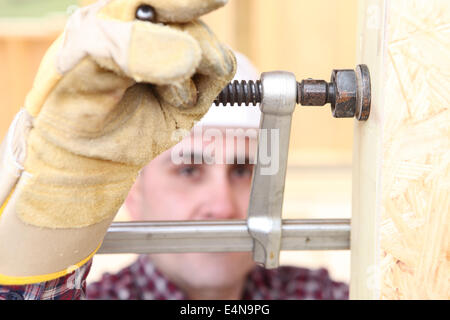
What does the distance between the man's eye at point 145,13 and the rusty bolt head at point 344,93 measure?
195mm

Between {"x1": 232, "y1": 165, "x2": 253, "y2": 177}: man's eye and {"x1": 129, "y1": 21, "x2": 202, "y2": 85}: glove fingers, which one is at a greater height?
{"x1": 129, "y1": 21, "x2": 202, "y2": 85}: glove fingers

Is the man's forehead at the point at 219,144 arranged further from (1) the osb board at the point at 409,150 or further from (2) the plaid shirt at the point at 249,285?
(1) the osb board at the point at 409,150

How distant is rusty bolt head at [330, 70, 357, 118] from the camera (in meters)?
0.44

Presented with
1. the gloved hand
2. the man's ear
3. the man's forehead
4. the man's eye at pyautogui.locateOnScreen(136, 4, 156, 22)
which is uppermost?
the man's eye at pyautogui.locateOnScreen(136, 4, 156, 22)

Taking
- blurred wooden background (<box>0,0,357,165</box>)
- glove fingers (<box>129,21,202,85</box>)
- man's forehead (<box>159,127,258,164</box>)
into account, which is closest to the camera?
glove fingers (<box>129,21,202,85</box>)

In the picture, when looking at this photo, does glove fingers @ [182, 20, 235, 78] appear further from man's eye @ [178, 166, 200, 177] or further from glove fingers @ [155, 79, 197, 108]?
man's eye @ [178, 166, 200, 177]

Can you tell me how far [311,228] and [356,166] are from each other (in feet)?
0.27

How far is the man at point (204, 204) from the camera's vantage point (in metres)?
0.97

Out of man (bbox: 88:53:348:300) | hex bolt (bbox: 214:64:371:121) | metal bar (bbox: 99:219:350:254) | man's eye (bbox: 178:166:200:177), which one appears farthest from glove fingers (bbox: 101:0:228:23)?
man's eye (bbox: 178:166:200:177)

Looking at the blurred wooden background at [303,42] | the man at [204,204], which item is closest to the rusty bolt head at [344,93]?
the man at [204,204]

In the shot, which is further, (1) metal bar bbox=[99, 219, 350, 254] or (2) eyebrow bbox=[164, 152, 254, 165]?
(2) eyebrow bbox=[164, 152, 254, 165]

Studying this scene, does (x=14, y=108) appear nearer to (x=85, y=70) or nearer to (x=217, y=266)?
(x=217, y=266)

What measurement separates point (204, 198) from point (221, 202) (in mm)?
39
